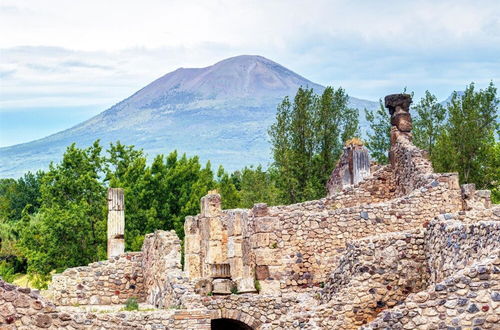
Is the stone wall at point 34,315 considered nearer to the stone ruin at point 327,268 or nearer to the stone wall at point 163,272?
the stone ruin at point 327,268

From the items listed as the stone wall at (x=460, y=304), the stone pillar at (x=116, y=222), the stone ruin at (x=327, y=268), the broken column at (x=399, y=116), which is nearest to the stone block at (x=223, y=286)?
the stone ruin at (x=327, y=268)

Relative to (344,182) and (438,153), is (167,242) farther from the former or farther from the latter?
(438,153)

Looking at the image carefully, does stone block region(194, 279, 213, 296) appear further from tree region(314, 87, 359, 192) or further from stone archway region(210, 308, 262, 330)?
tree region(314, 87, 359, 192)

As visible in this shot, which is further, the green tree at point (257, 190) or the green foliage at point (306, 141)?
the green tree at point (257, 190)

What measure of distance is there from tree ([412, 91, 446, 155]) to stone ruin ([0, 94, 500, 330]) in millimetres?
21383

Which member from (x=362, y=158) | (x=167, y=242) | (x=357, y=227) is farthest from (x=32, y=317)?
(x=362, y=158)

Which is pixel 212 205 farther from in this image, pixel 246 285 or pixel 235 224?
pixel 246 285

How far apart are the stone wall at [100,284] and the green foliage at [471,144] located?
25680 mm

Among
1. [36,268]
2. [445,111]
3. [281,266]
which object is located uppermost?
[445,111]

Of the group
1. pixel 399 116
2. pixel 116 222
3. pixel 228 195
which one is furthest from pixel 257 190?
pixel 399 116

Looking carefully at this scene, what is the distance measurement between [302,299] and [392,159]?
8.73 meters

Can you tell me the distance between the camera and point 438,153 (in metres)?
54.0

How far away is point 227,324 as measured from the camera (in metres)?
26.6

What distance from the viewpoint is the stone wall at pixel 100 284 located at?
1182 inches
